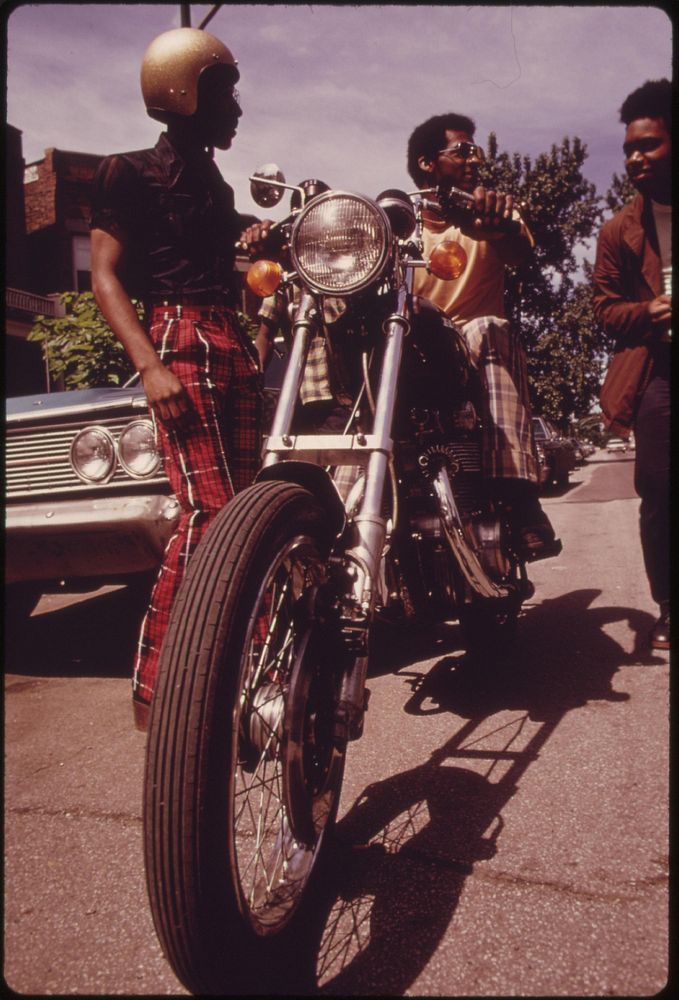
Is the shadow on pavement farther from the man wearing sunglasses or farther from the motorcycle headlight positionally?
the motorcycle headlight

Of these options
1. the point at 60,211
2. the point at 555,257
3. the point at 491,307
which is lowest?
the point at 491,307

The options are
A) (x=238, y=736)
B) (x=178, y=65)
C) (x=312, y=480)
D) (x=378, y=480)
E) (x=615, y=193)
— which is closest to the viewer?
(x=238, y=736)

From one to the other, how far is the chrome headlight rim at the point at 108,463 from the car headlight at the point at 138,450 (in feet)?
0.20

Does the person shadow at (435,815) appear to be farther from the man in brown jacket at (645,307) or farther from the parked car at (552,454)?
the parked car at (552,454)

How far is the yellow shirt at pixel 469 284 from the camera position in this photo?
300cm

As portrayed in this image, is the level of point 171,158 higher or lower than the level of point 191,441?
higher

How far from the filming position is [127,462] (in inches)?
122

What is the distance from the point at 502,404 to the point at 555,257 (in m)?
13.3

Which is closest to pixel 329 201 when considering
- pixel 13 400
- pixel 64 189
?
pixel 13 400

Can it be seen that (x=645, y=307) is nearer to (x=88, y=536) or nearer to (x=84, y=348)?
(x=88, y=536)

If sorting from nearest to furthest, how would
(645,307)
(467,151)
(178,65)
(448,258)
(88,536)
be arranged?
1. (448,258)
2. (178,65)
3. (467,151)
4. (645,307)
5. (88,536)

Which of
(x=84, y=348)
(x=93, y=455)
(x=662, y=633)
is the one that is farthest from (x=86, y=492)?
(x=84, y=348)

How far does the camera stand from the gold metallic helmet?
222cm

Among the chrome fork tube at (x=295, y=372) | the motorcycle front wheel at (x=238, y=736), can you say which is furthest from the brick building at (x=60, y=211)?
the motorcycle front wheel at (x=238, y=736)
